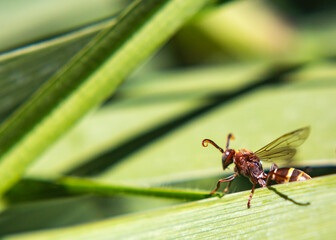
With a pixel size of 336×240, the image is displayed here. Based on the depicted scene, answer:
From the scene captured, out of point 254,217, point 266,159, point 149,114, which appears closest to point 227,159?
point 266,159

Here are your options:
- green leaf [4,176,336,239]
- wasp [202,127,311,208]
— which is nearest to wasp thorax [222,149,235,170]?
wasp [202,127,311,208]

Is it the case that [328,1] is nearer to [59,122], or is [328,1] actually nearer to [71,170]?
[71,170]

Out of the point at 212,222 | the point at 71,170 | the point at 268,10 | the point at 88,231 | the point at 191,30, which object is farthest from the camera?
the point at 268,10

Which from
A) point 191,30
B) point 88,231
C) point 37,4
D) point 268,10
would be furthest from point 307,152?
point 268,10

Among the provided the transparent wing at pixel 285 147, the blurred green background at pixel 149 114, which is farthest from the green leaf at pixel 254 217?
the transparent wing at pixel 285 147

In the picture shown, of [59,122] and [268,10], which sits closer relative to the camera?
[59,122]

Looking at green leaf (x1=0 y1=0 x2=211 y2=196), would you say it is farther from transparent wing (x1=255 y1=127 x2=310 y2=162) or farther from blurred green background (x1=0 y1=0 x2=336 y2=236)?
transparent wing (x1=255 y1=127 x2=310 y2=162)

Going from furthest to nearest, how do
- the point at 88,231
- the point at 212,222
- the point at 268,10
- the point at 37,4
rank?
the point at 268,10 → the point at 37,4 → the point at 88,231 → the point at 212,222

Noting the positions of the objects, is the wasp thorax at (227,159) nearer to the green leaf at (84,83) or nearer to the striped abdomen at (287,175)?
the striped abdomen at (287,175)
